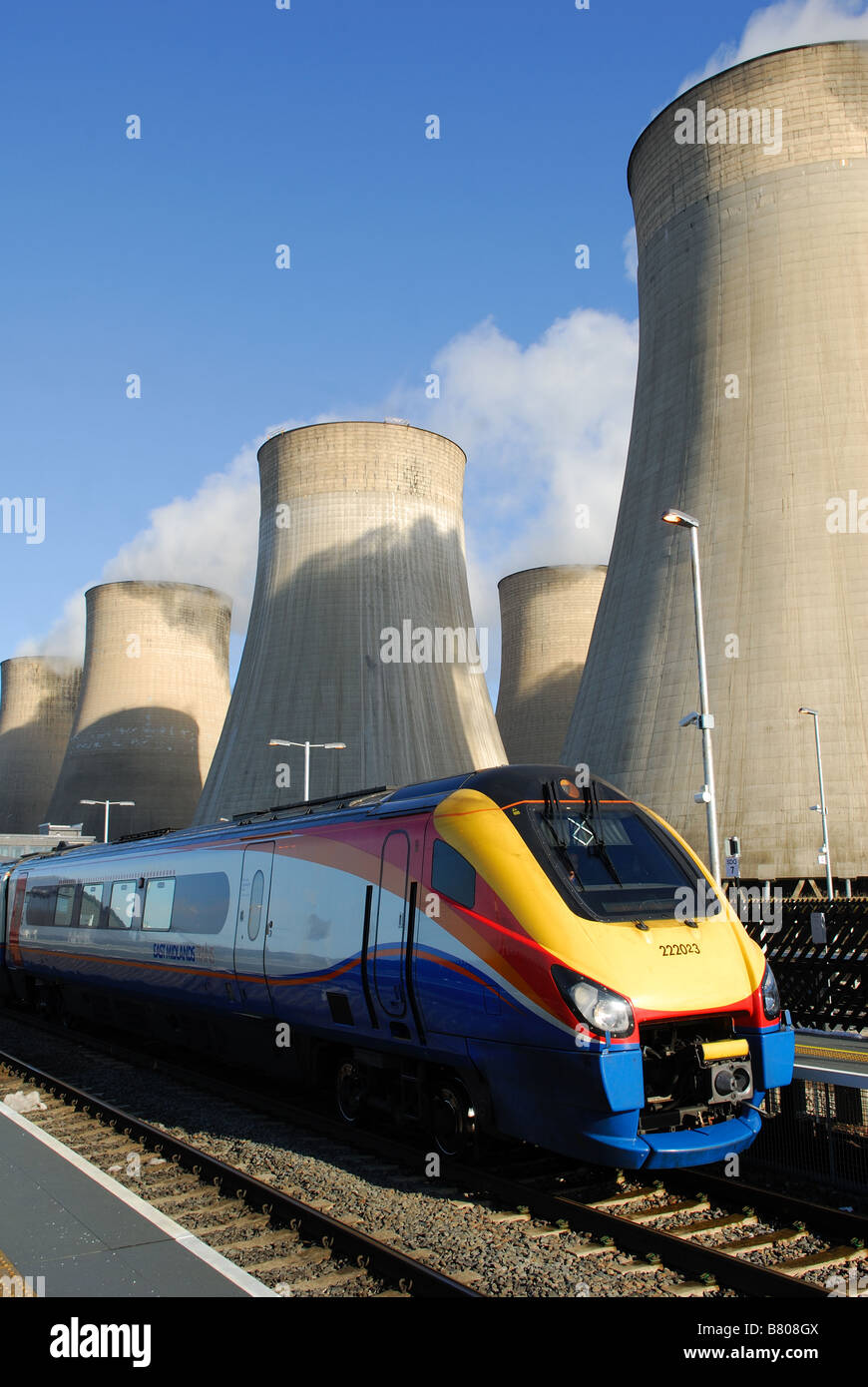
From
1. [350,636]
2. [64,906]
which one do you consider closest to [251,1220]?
[64,906]

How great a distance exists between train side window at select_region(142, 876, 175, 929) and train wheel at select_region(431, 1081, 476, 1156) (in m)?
5.25

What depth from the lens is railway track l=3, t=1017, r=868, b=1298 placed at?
16.3ft

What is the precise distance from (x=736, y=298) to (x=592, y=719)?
10092 millimetres

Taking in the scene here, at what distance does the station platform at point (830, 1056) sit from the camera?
7.17m

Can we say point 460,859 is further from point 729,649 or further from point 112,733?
point 112,733

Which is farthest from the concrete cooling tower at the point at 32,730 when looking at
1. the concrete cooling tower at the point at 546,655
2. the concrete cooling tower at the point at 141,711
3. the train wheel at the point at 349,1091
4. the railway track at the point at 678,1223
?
the railway track at the point at 678,1223

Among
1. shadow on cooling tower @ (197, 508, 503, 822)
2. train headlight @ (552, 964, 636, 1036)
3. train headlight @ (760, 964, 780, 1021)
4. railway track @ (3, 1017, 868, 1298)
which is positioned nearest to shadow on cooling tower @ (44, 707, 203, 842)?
shadow on cooling tower @ (197, 508, 503, 822)

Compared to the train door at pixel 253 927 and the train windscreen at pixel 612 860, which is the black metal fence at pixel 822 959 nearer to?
the train windscreen at pixel 612 860

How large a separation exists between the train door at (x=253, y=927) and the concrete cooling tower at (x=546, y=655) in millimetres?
42741

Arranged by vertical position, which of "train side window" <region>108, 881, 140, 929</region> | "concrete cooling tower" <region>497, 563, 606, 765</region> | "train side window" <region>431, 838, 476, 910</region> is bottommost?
"train side window" <region>108, 881, 140, 929</region>

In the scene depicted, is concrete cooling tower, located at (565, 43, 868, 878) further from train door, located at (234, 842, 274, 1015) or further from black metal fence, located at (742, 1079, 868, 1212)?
train door, located at (234, 842, 274, 1015)

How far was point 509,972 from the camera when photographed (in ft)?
20.1

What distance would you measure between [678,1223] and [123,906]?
888 centimetres

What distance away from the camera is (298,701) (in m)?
36.2
